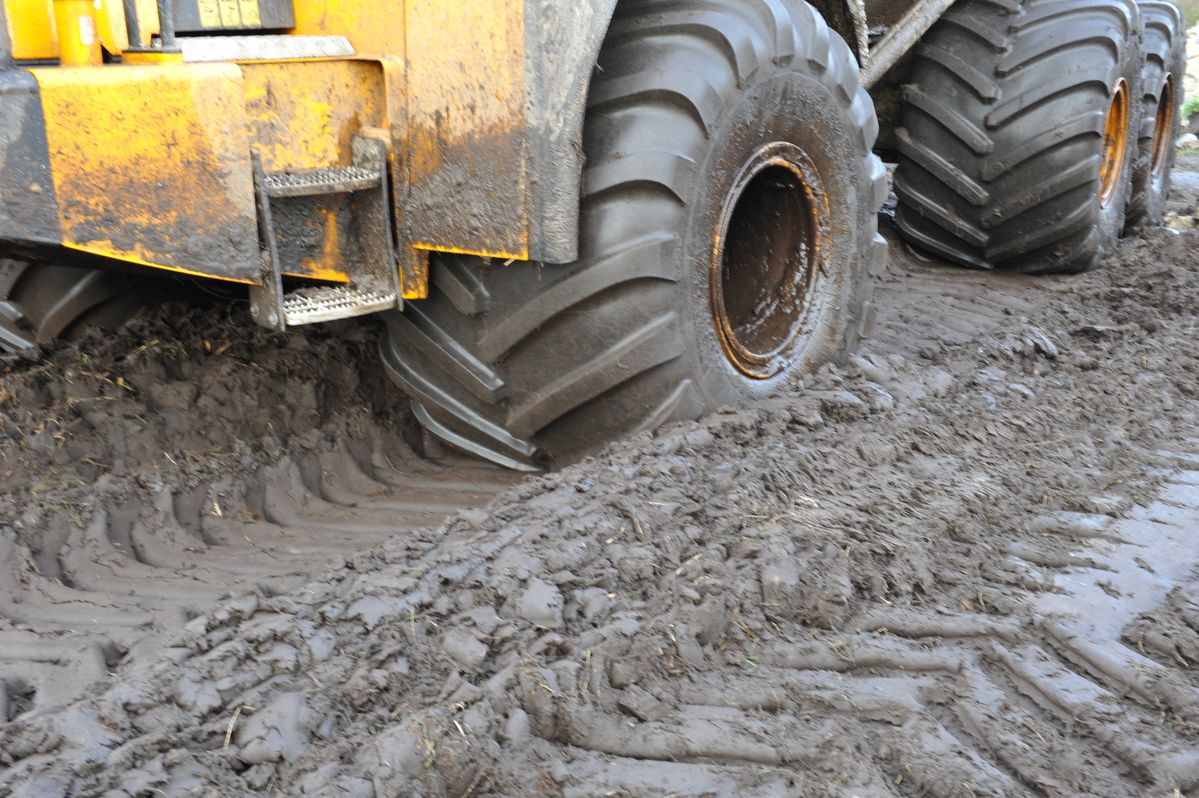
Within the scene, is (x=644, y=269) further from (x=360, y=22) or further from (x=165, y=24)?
(x=165, y=24)

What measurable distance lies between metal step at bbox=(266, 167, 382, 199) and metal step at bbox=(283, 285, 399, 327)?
261 millimetres

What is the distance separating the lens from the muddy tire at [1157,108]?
22.3ft

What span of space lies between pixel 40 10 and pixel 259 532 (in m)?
1.46

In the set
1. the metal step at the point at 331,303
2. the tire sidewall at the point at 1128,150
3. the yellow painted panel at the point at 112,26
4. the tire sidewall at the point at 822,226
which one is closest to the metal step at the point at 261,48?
the yellow painted panel at the point at 112,26

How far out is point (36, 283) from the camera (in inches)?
151

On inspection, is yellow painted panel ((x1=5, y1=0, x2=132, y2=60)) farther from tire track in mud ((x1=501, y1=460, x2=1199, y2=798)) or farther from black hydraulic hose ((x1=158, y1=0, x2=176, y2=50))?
tire track in mud ((x1=501, y1=460, x2=1199, y2=798))

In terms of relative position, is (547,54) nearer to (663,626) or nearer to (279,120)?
(279,120)

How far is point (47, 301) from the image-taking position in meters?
3.86

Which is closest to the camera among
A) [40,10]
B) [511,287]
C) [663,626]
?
[663,626]

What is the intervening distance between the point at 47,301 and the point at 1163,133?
272 inches

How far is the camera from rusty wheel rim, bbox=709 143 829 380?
3.87 m

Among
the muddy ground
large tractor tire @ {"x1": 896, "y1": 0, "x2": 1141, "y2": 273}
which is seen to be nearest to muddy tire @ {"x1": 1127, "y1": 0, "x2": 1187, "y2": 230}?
large tractor tire @ {"x1": 896, "y1": 0, "x2": 1141, "y2": 273}

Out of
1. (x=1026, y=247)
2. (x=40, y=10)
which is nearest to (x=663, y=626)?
(x=40, y=10)

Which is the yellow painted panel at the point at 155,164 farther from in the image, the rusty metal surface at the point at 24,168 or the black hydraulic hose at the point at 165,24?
the black hydraulic hose at the point at 165,24
